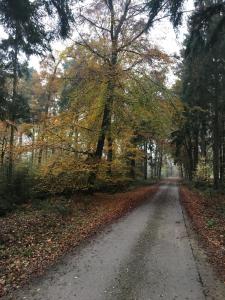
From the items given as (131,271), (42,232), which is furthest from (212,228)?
(42,232)

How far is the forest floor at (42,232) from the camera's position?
6.72 meters

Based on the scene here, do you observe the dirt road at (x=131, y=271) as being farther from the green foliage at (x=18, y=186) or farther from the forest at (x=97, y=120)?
the green foliage at (x=18, y=186)

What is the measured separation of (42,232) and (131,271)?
402cm

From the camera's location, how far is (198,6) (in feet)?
33.1

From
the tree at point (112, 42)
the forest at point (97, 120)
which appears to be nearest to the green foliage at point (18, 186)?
the forest at point (97, 120)

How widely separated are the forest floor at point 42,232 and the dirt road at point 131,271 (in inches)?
17.6

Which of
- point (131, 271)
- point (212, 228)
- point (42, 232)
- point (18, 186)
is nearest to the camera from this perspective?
point (131, 271)

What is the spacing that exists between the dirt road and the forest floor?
45 centimetres

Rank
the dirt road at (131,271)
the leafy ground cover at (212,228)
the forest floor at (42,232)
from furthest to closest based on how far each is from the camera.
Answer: the leafy ground cover at (212,228) → the forest floor at (42,232) → the dirt road at (131,271)

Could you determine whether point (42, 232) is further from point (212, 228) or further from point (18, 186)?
point (18, 186)

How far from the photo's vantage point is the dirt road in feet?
18.1

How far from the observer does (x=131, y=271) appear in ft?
21.5

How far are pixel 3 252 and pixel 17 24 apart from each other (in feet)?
19.6

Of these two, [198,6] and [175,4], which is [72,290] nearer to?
[175,4]
